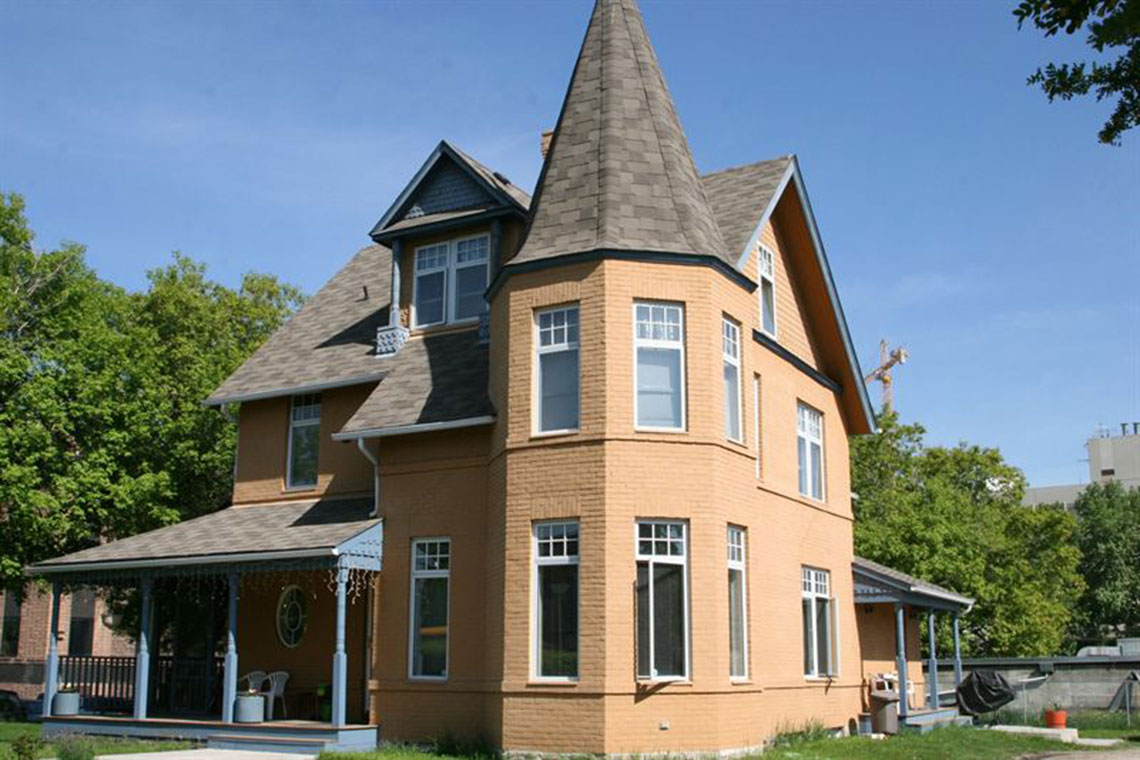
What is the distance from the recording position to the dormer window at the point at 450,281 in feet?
73.1

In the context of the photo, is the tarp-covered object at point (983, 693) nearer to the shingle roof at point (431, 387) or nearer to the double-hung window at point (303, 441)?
the shingle roof at point (431, 387)

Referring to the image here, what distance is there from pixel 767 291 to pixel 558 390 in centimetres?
623

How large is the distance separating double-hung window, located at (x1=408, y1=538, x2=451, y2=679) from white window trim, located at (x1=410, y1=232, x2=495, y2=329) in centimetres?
489

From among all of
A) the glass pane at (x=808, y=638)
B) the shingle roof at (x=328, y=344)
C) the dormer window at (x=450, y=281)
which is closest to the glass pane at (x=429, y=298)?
the dormer window at (x=450, y=281)

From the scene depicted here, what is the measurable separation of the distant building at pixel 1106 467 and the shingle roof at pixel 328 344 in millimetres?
102560

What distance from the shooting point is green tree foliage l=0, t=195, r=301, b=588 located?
26.8m

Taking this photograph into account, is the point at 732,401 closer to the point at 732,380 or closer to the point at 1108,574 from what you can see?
the point at 732,380

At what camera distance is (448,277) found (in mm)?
22625

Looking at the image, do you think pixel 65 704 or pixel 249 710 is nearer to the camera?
pixel 249 710

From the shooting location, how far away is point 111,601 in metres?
29.3

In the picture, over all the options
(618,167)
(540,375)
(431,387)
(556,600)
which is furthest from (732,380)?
(431,387)

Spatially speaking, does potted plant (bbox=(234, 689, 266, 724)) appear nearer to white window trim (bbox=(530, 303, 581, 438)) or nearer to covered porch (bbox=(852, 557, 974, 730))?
white window trim (bbox=(530, 303, 581, 438))

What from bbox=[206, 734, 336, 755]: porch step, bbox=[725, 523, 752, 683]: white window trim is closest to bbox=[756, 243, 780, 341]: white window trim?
bbox=[725, 523, 752, 683]: white window trim

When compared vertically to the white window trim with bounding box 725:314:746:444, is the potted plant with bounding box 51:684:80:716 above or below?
below
